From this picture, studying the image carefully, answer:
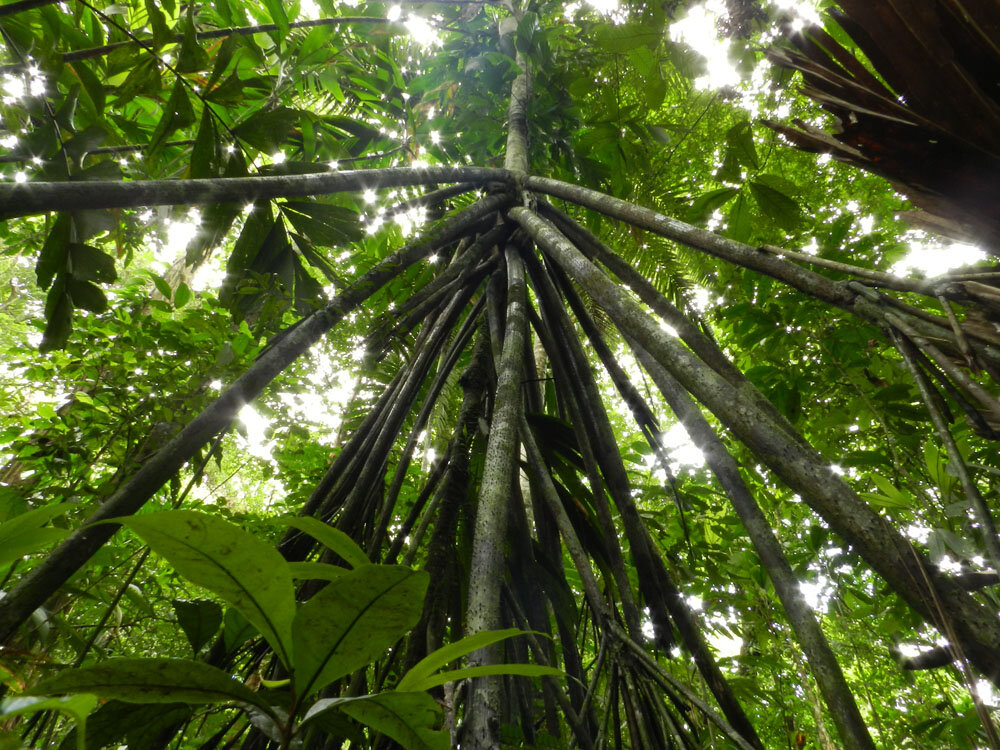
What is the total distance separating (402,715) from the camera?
1.51 feet

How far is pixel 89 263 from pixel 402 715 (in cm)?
154

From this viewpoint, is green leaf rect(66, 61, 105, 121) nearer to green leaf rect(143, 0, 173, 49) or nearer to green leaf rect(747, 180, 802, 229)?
green leaf rect(143, 0, 173, 49)

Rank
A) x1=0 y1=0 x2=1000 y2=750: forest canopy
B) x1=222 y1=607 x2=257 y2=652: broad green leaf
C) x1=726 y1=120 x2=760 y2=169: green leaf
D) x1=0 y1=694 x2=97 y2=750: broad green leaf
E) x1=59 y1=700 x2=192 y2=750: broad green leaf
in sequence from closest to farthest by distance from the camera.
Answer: x1=0 y1=694 x2=97 y2=750: broad green leaf → x1=59 y1=700 x2=192 y2=750: broad green leaf → x1=0 y1=0 x2=1000 y2=750: forest canopy → x1=222 y1=607 x2=257 y2=652: broad green leaf → x1=726 y1=120 x2=760 y2=169: green leaf

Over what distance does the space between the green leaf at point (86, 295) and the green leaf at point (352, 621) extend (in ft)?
4.49

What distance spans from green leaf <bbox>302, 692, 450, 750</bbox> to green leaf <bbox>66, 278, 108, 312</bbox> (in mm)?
1438

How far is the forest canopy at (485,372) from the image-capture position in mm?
650

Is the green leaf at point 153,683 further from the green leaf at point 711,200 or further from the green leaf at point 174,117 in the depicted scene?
the green leaf at point 711,200

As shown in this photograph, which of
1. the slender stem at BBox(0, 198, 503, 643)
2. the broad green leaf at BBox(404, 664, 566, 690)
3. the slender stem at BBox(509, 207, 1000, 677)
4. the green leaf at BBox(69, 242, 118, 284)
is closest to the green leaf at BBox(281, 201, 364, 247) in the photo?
the slender stem at BBox(0, 198, 503, 643)

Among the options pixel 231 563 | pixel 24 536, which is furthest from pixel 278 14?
pixel 231 563

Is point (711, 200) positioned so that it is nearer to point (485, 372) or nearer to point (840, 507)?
point (485, 372)

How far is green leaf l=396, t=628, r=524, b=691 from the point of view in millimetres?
493

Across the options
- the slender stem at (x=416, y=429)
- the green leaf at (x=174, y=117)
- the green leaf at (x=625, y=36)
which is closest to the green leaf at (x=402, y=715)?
the slender stem at (x=416, y=429)

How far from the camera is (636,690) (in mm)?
1029

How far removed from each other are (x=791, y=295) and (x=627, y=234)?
1.16 m
